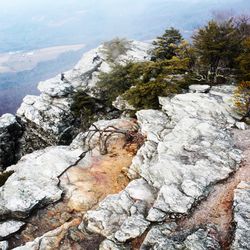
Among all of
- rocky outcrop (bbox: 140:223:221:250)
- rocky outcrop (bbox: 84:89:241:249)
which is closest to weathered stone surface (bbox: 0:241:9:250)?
rocky outcrop (bbox: 84:89:241:249)

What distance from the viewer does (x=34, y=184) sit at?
18.6 metres

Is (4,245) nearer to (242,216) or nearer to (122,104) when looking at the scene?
(242,216)

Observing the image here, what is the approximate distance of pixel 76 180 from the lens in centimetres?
1931

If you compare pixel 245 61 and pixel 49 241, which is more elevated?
pixel 245 61

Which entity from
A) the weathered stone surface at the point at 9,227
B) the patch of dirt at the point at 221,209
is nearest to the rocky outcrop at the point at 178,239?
the patch of dirt at the point at 221,209

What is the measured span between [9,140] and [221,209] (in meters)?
25.0

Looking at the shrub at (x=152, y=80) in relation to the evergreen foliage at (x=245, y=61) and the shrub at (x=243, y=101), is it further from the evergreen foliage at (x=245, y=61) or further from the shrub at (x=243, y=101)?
the shrub at (x=243, y=101)

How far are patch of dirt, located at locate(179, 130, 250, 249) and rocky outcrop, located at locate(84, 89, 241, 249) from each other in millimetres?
326

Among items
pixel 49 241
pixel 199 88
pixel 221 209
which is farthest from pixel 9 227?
pixel 199 88

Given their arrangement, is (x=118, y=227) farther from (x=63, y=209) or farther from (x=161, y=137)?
(x=161, y=137)

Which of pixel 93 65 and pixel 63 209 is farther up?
pixel 93 65

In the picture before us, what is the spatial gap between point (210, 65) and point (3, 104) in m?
153

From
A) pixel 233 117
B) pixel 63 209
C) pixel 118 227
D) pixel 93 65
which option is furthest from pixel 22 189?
pixel 93 65

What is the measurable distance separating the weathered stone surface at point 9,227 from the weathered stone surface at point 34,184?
429mm
